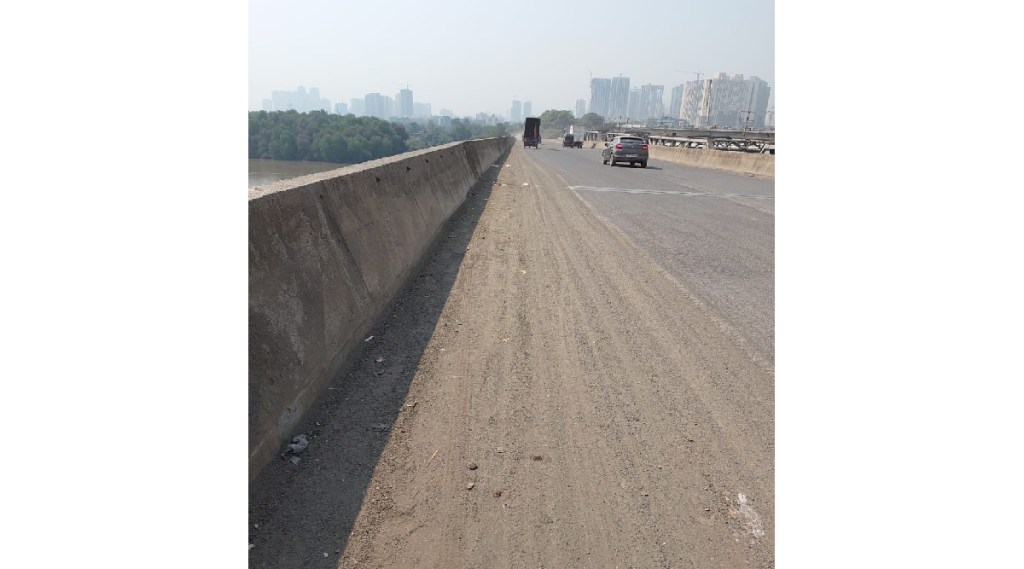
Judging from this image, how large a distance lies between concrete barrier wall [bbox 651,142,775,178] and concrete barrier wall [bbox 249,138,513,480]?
25429 millimetres

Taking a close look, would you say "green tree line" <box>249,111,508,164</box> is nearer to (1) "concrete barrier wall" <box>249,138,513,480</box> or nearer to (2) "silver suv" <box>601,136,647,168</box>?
(1) "concrete barrier wall" <box>249,138,513,480</box>

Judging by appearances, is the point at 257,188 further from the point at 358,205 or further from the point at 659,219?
the point at 659,219

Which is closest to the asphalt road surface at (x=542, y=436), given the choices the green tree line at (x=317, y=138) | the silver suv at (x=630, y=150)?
the green tree line at (x=317, y=138)

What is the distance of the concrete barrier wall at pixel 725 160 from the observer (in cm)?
2895

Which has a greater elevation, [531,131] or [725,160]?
[531,131]

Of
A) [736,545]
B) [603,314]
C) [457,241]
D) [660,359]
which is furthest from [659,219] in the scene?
[736,545]

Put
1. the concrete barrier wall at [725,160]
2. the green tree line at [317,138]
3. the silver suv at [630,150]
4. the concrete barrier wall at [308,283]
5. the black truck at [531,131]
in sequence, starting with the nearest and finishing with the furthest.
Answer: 1. the concrete barrier wall at [308,283]
2. the green tree line at [317,138]
3. the concrete barrier wall at [725,160]
4. the silver suv at [630,150]
5. the black truck at [531,131]

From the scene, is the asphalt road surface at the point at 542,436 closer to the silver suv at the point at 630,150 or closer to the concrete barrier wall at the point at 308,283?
the concrete barrier wall at the point at 308,283

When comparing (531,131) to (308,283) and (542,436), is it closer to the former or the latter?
(308,283)

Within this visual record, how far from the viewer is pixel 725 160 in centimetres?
3400

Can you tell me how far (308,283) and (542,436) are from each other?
5.91 ft

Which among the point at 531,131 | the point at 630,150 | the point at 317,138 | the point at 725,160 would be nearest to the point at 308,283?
the point at 317,138

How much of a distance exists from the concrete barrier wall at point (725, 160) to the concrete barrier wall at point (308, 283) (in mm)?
25429

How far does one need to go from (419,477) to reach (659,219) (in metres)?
10.1
